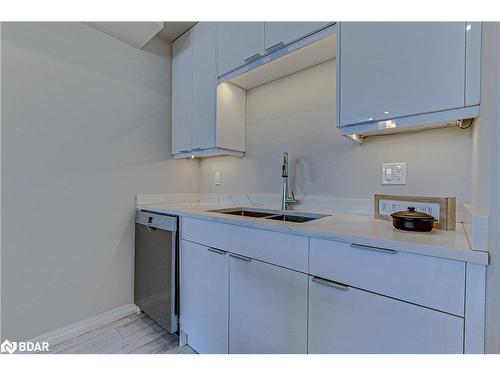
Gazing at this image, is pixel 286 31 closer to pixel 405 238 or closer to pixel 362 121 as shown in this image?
pixel 362 121

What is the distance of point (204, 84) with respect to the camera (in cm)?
177

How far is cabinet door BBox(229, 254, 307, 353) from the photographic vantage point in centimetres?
94

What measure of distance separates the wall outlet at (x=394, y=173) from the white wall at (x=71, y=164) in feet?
5.73

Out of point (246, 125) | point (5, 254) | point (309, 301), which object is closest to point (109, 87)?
point (246, 125)

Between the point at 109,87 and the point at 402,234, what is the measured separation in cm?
209

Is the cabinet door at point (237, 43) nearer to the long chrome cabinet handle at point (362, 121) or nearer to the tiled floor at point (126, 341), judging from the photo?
the long chrome cabinet handle at point (362, 121)

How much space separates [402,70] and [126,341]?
2.14m

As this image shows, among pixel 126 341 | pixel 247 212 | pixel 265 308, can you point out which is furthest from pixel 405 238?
pixel 126 341

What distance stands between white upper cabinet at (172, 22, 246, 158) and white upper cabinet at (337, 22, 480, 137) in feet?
3.00

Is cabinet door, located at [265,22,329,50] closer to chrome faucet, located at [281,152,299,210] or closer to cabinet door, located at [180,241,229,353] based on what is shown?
chrome faucet, located at [281,152,299,210]

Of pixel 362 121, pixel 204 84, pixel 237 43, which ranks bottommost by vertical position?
pixel 362 121

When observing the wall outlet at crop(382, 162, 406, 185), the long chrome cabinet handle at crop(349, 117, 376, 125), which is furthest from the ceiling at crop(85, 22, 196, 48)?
the wall outlet at crop(382, 162, 406, 185)

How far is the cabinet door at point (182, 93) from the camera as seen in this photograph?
191 centimetres

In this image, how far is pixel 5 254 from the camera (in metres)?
1.36
